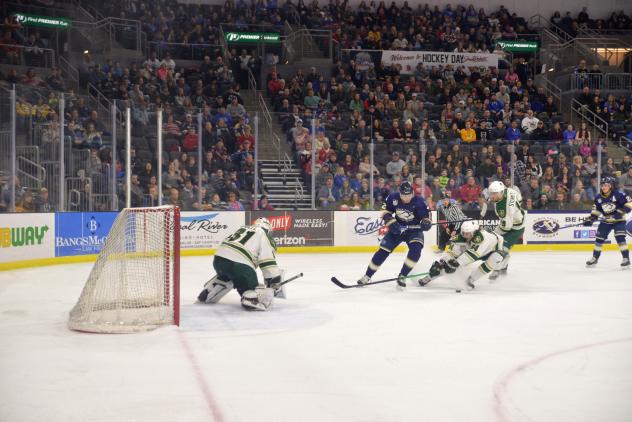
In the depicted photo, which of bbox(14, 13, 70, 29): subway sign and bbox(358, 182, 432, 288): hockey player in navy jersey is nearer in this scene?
bbox(358, 182, 432, 288): hockey player in navy jersey

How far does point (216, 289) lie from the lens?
7566 millimetres

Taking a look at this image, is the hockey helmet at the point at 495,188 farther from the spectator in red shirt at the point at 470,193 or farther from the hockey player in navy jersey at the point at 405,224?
the spectator in red shirt at the point at 470,193

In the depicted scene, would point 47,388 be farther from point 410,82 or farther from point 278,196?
point 410,82

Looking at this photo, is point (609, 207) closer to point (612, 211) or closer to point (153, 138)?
point (612, 211)

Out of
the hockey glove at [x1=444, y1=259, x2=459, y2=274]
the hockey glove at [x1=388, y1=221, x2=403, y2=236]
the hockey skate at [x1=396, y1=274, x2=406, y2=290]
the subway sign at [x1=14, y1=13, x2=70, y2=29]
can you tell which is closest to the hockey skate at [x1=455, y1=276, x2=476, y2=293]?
the hockey glove at [x1=444, y1=259, x2=459, y2=274]

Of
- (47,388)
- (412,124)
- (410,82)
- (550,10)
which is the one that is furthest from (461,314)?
(550,10)

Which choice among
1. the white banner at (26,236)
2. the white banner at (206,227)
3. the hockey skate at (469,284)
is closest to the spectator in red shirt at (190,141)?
the white banner at (206,227)

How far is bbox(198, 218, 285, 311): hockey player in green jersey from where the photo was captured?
7.05m

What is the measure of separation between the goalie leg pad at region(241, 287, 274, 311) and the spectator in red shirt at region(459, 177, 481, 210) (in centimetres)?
765

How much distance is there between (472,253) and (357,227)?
5.48m

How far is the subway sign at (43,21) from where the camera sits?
16.7 m

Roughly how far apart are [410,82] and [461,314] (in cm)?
1224

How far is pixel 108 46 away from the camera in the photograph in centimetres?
1777

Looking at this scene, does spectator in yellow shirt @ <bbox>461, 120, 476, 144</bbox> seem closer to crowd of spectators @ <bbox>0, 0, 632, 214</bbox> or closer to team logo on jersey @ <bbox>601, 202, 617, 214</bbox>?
crowd of spectators @ <bbox>0, 0, 632, 214</bbox>
